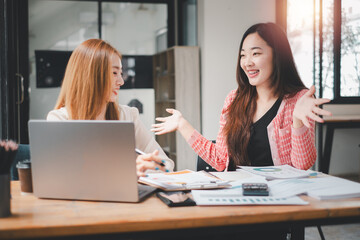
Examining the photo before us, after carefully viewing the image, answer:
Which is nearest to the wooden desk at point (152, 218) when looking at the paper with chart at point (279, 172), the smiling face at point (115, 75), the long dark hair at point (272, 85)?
the paper with chart at point (279, 172)

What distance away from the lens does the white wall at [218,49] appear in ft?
15.9

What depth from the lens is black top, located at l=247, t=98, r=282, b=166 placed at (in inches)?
75.7

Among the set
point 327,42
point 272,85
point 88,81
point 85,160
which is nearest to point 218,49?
→ point 327,42

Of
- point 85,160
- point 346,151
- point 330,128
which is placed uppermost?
point 85,160

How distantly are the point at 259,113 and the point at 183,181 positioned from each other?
2.76 ft

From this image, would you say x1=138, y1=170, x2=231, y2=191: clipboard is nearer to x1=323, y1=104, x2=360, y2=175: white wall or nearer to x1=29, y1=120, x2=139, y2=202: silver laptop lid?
x1=29, y1=120, x2=139, y2=202: silver laptop lid

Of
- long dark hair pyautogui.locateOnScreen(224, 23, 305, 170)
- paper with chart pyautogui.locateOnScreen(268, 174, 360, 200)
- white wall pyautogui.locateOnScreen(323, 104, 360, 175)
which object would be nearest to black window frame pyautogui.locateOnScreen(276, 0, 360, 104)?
white wall pyautogui.locateOnScreen(323, 104, 360, 175)

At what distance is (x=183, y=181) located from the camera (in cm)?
138

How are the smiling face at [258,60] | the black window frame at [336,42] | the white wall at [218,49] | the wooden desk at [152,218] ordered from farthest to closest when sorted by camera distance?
the black window frame at [336,42]
the white wall at [218,49]
the smiling face at [258,60]
the wooden desk at [152,218]

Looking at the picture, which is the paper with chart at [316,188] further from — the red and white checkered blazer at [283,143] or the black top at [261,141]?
the black top at [261,141]

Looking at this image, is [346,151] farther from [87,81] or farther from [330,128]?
[87,81]

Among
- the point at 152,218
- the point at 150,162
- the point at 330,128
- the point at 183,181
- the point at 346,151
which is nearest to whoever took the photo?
the point at 152,218

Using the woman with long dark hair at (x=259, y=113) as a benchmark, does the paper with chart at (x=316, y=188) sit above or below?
below

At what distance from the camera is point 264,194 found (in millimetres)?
1190
